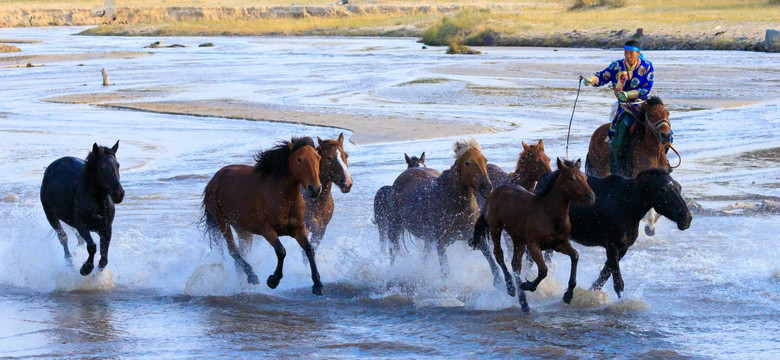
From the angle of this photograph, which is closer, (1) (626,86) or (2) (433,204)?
(2) (433,204)

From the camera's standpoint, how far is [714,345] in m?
7.55

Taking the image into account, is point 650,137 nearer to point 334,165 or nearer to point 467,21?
point 334,165

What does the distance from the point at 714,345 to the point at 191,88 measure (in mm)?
26826

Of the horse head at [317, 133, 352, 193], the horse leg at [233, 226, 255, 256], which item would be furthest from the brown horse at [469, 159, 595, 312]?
A: the horse leg at [233, 226, 255, 256]

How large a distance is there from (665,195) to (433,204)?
2.10 meters

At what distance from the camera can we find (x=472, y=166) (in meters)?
8.80

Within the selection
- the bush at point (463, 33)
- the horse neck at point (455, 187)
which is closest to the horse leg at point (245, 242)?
the horse neck at point (455, 187)

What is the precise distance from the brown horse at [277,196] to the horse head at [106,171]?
941 mm

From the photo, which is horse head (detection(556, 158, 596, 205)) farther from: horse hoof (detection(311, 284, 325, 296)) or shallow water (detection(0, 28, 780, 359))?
horse hoof (detection(311, 284, 325, 296))

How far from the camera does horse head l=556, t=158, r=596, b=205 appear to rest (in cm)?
782

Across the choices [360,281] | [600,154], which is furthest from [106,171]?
[600,154]

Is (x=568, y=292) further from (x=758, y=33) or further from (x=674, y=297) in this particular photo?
(x=758, y=33)

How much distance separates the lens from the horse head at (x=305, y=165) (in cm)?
859

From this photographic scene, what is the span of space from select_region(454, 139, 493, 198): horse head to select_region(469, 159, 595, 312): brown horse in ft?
0.65
